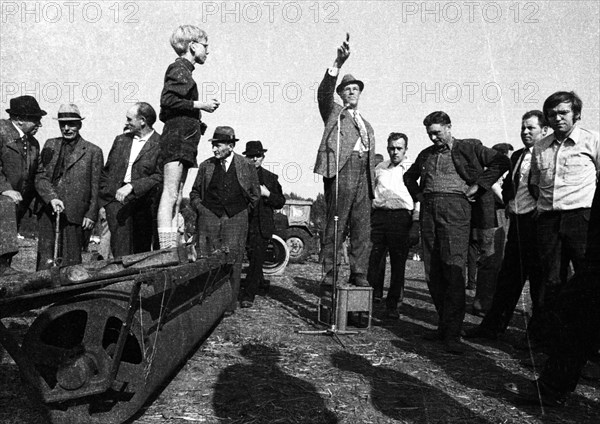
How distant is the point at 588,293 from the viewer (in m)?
3.23

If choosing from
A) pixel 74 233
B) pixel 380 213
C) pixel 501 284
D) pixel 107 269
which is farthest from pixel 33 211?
pixel 501 284

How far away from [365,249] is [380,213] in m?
1.70

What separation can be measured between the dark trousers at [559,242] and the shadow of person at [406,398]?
1.18 metres

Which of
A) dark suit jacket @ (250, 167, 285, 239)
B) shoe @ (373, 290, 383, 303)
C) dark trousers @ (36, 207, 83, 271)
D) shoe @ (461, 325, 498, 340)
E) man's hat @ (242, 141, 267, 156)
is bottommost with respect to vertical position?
shoe @ (373, 290, 383, 303)

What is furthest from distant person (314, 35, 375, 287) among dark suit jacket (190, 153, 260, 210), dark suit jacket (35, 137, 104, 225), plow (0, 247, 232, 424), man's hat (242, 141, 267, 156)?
plow (0, 247, 232, 424)

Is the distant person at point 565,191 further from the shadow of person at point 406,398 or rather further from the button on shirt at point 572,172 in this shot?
the shadow of person at point 406,398

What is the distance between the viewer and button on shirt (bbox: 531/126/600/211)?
4.62 metres

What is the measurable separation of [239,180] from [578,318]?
4.22 meters

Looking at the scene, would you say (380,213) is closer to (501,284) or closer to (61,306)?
(501,284)

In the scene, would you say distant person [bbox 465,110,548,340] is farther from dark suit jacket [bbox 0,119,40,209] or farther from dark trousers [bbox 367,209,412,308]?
dark suit jacket [bbox 0,119,40,209]

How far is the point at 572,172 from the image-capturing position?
4.68 m

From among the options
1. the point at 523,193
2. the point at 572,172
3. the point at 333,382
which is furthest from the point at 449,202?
the point at 333,382

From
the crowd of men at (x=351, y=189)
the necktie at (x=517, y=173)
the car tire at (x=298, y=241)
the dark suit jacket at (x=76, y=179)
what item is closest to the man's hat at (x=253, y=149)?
the crowd of men at (x=351, y=189)

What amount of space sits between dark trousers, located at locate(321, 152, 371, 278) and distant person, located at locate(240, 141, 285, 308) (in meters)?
1.58
